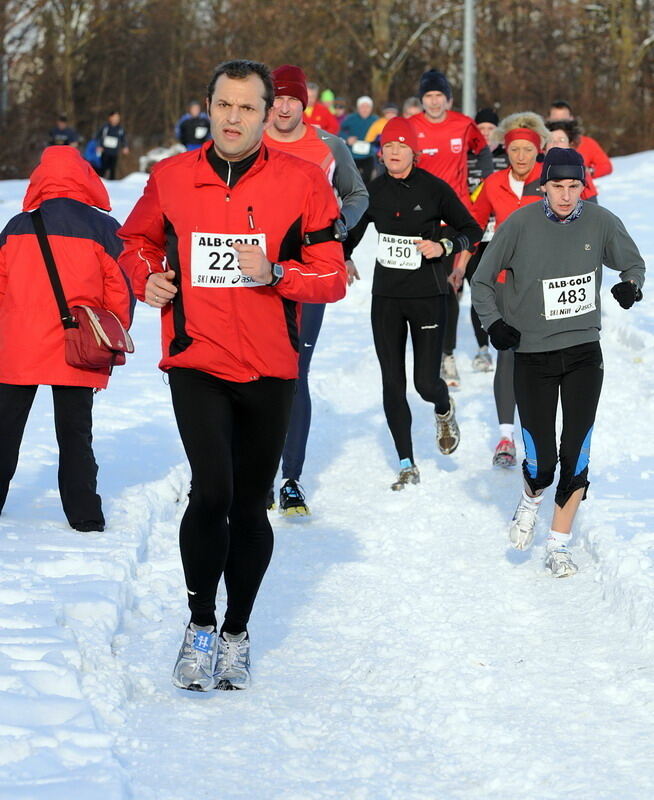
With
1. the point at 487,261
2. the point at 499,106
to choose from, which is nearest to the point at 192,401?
the point at 487,261

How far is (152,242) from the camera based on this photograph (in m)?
4.40

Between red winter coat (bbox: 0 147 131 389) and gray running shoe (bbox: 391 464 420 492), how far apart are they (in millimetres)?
2222

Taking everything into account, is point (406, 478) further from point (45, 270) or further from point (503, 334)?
point (45, 270)

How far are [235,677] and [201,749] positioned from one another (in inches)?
23.2

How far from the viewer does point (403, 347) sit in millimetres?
7828

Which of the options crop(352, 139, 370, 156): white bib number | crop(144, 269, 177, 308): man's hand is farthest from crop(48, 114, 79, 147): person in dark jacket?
crop(144, 269, 177, 308): man's hand

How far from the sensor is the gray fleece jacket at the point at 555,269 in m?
6.00

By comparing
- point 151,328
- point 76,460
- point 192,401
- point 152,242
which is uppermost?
point 152,242

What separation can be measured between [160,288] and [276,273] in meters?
0.37

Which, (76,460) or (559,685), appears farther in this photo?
(76,460)

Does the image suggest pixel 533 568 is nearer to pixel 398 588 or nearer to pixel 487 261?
pixel 398 588

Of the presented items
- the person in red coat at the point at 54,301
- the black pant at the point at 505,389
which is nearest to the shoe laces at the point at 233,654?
the person in red coat at the point at 54,301

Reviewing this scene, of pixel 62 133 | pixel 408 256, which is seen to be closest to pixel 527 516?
pixel 408 256

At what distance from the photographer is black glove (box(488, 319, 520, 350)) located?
235 inches
